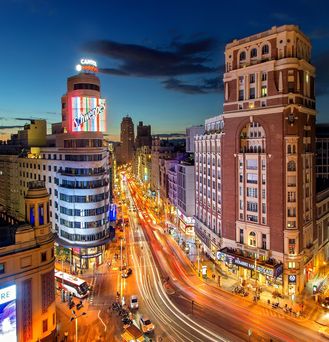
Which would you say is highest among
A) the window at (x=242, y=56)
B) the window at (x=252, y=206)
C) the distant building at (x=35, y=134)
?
the window at (x=242, y=56)

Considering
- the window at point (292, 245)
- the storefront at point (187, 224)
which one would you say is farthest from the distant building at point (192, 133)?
the window at point (292, 245)

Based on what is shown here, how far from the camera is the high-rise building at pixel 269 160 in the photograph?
70.6 metres

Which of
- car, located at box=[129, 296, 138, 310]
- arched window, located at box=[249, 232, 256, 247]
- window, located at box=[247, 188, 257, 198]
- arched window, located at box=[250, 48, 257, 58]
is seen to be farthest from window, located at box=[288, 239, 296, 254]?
arched window, located at box=[250, 48, 257, 58]

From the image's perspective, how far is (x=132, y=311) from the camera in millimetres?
63469

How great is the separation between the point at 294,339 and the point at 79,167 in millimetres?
61598

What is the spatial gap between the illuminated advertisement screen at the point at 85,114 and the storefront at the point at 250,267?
46.2 m

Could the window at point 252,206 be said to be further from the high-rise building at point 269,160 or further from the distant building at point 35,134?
the distant building at point 35,134

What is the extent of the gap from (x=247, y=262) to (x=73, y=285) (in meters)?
37.6

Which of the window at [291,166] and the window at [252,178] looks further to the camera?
the window at [252,178]

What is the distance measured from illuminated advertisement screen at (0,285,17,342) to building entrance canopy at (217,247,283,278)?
156 feet

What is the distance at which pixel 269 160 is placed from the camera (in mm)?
73188

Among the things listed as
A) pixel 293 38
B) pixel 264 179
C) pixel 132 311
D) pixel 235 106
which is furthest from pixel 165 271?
pixel 293 38

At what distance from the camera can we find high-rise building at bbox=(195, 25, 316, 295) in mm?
70625

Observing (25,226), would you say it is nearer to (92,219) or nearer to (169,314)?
(169,314)
